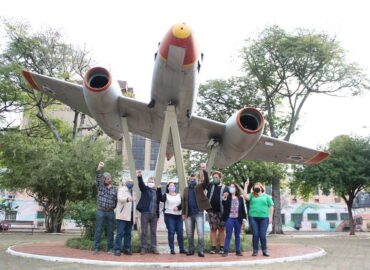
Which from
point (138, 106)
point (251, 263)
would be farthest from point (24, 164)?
point (251, 263)

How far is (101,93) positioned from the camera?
9359mm

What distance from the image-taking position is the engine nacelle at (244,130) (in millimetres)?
9844

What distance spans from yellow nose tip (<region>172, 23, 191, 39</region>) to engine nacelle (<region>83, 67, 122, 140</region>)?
2.50 metres

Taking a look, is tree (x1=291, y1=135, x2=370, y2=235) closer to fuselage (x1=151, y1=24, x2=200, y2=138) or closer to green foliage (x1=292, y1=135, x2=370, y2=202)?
green foliage (x1=292, y1=135, x2=370, y2=202)

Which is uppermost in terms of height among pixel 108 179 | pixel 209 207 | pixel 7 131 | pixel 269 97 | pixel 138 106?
pixel 269 97

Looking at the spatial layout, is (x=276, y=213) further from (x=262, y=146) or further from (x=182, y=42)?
(x=182, y=42)

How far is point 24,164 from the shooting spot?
75.4ft

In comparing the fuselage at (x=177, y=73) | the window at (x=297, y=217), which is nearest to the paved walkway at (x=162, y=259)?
the fuselage at (x=177, y=73)

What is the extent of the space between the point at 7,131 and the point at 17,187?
4.26 metres

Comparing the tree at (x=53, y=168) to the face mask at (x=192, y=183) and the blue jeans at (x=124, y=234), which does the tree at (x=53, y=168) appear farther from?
the face mask at (x=192, y=183)

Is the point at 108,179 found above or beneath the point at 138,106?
beneath

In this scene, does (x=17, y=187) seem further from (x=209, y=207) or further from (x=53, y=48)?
(x=209, y=207)

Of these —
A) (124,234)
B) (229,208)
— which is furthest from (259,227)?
(124,234)

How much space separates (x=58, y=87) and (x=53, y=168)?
37.8 feet
